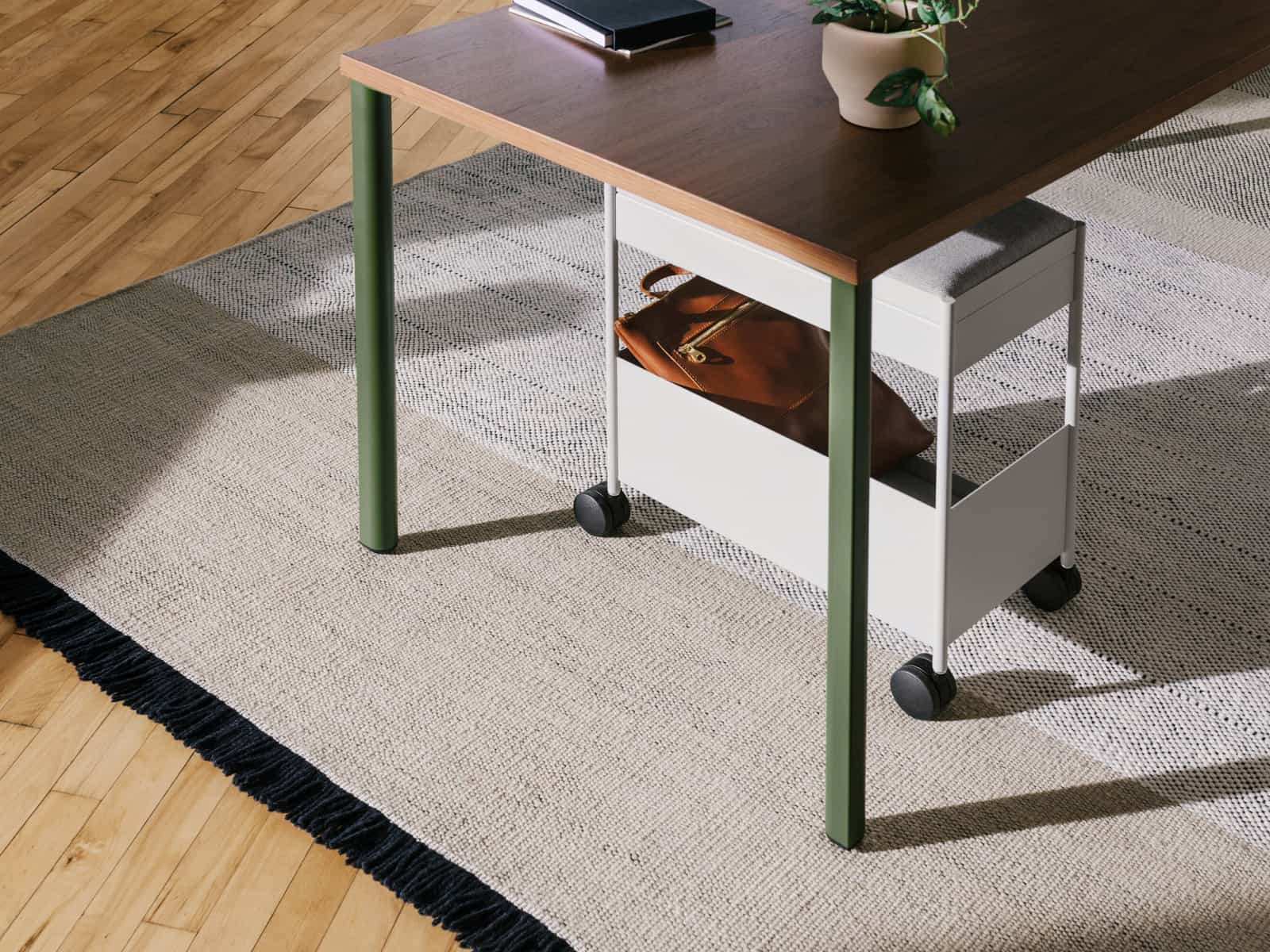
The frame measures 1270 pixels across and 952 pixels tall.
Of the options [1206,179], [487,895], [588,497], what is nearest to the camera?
[487,895]

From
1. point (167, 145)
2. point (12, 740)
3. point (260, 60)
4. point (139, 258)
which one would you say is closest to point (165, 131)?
point (167, 145)

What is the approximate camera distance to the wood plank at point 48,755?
69.6 inches

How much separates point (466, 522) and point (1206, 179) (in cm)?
192

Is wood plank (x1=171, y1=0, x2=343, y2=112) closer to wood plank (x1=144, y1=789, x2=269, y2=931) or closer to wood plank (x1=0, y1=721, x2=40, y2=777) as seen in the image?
wood plank (x1=0, y1=721, x2=40, y2=777)

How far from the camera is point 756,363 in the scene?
1947 millimetres

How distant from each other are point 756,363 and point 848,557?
0.48 meters

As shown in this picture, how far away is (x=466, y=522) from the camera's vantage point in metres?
2.25

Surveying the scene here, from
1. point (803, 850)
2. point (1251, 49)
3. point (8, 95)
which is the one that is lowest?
point (803, 850)

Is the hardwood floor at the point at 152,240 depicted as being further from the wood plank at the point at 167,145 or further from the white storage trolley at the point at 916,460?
the white storage trolley at the point at 916,460

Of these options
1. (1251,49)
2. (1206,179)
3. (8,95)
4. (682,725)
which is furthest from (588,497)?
(8,95)

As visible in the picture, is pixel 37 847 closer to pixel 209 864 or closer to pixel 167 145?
pixel 209 864

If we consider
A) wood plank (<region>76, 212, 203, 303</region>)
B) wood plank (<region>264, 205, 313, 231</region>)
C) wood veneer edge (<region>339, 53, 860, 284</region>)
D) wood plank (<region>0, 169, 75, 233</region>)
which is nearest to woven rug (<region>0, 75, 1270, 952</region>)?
wood plank (<region>76, 212, 203, 303</region>)

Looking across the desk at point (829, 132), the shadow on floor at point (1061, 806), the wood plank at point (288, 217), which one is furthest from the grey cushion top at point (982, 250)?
the wood plank at point (288, 217)

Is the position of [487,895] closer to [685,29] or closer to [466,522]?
[466,522]
